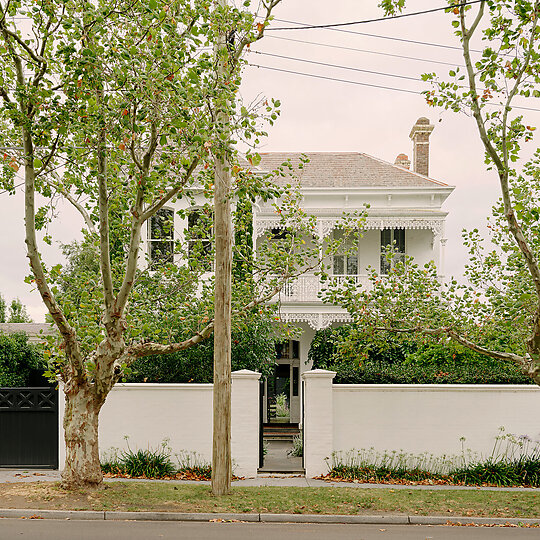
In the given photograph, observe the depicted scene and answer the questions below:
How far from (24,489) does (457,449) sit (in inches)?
308

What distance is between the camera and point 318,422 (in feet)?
44.1

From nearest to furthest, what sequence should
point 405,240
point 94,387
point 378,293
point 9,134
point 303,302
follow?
point 94,387
point 9,134
point 378,293
point 303,302
point 405,240

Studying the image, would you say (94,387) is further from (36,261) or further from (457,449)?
(457,449)

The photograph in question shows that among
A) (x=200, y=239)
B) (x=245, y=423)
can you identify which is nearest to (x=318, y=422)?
(x=245, y=423)

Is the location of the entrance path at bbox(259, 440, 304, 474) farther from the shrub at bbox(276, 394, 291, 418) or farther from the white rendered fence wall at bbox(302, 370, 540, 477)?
the shrub at bbox(276, 394, 291, 418)

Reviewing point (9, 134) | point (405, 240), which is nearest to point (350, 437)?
point (9, 134)

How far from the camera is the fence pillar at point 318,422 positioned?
→ 1332 cm

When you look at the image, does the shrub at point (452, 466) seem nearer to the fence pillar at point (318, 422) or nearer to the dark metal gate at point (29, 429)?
the fence pillar at point (318, 422)

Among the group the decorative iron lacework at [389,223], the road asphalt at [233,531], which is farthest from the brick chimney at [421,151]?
the road asphalt at [233,531]

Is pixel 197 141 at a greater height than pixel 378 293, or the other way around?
pixel 197 141

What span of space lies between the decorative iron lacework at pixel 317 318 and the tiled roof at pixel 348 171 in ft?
14.2

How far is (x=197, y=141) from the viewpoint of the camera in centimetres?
839

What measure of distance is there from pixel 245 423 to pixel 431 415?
11.8ft

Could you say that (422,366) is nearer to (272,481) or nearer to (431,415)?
(431,415)
